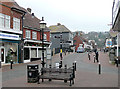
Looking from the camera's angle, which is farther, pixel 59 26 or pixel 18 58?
pixel 59 26

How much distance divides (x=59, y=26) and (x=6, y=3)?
42.0 metres

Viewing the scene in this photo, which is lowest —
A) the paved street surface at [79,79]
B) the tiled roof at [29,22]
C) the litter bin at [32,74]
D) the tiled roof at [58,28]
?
the paved street surface at [79,79]

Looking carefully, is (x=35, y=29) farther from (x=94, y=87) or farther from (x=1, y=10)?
(x=94, y=87)

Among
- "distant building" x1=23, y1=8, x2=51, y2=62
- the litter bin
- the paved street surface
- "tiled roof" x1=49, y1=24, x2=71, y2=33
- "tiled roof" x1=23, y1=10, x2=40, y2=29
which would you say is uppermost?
"tiled roof" x1=49, y1=24, x2=71, y2=33

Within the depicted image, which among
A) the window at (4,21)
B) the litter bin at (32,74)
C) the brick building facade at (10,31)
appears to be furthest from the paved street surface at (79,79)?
the window at (4,21)

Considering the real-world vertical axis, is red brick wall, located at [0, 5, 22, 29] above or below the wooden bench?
above

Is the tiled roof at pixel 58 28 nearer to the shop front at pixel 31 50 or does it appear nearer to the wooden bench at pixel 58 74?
the shop front at pixel 31 50

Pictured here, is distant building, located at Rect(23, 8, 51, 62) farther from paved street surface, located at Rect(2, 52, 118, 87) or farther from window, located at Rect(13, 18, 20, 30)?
paved street surface, located at Rect(2, 52, 118, 87)

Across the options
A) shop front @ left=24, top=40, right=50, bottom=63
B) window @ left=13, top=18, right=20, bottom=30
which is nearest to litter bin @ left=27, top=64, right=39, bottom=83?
window @ left=13, top=18, right=20, bottom=30

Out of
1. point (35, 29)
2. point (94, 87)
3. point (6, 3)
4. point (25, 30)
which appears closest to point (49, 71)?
point (94, 87)

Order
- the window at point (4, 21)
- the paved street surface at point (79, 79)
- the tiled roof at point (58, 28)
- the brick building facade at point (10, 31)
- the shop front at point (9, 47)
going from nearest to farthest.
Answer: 1. the paved street surface at point (79, 79)
2. the window at point (4, 21)
3. the brick building facade at point (10, 31)
4. the shop front at point (9, 47)
5. the tiled roof at point (58, 28)

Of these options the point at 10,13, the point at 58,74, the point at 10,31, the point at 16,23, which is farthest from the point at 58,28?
the point at 58,74

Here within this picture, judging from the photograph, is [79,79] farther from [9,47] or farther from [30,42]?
[30,42]

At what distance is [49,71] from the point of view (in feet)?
34.2
